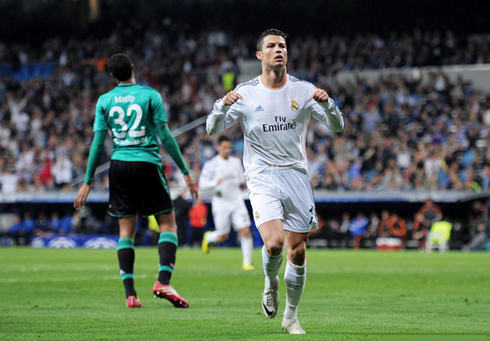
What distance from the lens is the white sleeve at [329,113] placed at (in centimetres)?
694

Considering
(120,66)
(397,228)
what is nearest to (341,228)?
(397,228)

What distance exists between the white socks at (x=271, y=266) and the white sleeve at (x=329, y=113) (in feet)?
4.02

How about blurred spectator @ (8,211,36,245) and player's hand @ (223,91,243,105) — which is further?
blurred spectator @ (8,211,36,245)

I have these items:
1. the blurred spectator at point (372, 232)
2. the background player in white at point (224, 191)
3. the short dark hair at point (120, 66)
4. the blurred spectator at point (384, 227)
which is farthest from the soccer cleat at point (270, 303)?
the blurred spectator at point (372, 232)

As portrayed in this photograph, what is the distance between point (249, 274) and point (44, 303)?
5591 mm

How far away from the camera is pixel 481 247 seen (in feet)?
89.8

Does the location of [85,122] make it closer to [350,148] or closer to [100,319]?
[350,148]

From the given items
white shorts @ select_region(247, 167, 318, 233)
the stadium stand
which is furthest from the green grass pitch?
the stadium stand

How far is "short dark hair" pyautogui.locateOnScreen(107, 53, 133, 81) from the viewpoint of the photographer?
8812 millimetres

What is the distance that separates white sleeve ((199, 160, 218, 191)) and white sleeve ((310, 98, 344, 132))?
34.9 ft

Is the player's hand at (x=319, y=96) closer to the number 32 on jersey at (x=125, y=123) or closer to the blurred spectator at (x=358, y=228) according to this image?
the number 32 on jersey at (x=125, y=123)

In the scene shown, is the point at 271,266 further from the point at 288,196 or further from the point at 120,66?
the point at 120,66

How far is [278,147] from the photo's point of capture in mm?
7121

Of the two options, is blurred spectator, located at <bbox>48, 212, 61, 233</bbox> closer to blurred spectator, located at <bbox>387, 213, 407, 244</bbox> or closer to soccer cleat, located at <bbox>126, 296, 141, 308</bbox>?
blurred spectator, located at <bbox>387, 213, 407, 244</bbox>
